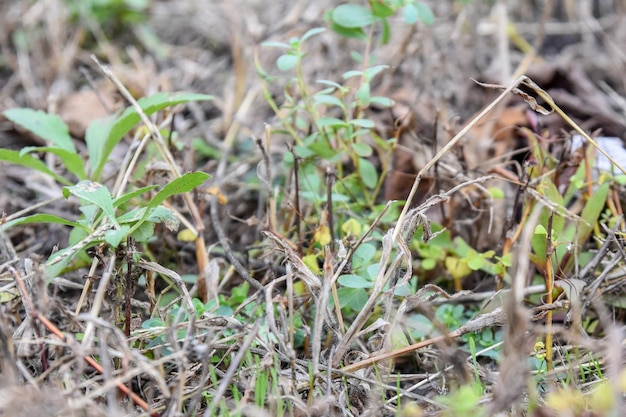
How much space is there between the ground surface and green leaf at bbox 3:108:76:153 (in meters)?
0.17

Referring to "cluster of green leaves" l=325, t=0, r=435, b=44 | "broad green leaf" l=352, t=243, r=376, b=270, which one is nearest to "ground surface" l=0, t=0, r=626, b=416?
"broad green leaf" l=352, t=243, r=376, b=270

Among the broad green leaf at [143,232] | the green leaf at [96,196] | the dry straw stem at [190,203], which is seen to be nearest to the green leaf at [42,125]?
the dry straw stem at [190,203]

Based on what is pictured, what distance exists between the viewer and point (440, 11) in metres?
3.00

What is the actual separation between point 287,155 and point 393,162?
14.4 inches

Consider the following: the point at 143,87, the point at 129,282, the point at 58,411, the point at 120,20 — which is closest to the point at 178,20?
the point at 120,20

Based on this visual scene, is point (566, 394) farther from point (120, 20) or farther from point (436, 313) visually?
point (120, 20)

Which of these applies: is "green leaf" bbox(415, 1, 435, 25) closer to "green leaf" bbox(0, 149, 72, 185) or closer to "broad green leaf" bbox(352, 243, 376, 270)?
"broad green leaf" bbox(352, 243, 376, 270)

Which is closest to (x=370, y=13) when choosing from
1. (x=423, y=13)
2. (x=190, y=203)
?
(x=423, y=13)

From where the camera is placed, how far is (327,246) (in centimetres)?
123

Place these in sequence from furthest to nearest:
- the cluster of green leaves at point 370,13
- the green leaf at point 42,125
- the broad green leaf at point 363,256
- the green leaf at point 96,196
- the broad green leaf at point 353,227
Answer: the cluster of green leaves at point 370,13 < the green leaf at point 42,125 < the broad green leaf at point 353,227 < the broad green leaf at point 363,256 < the green leaf at point 96,196

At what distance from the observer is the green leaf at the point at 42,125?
1.68 meters

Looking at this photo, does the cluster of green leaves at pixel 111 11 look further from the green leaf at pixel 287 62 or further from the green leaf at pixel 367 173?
the green leaf at pixel 367 173

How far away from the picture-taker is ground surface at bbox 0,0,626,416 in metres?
1.10

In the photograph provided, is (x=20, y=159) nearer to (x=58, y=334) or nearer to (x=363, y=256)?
(x=58, y=334)
